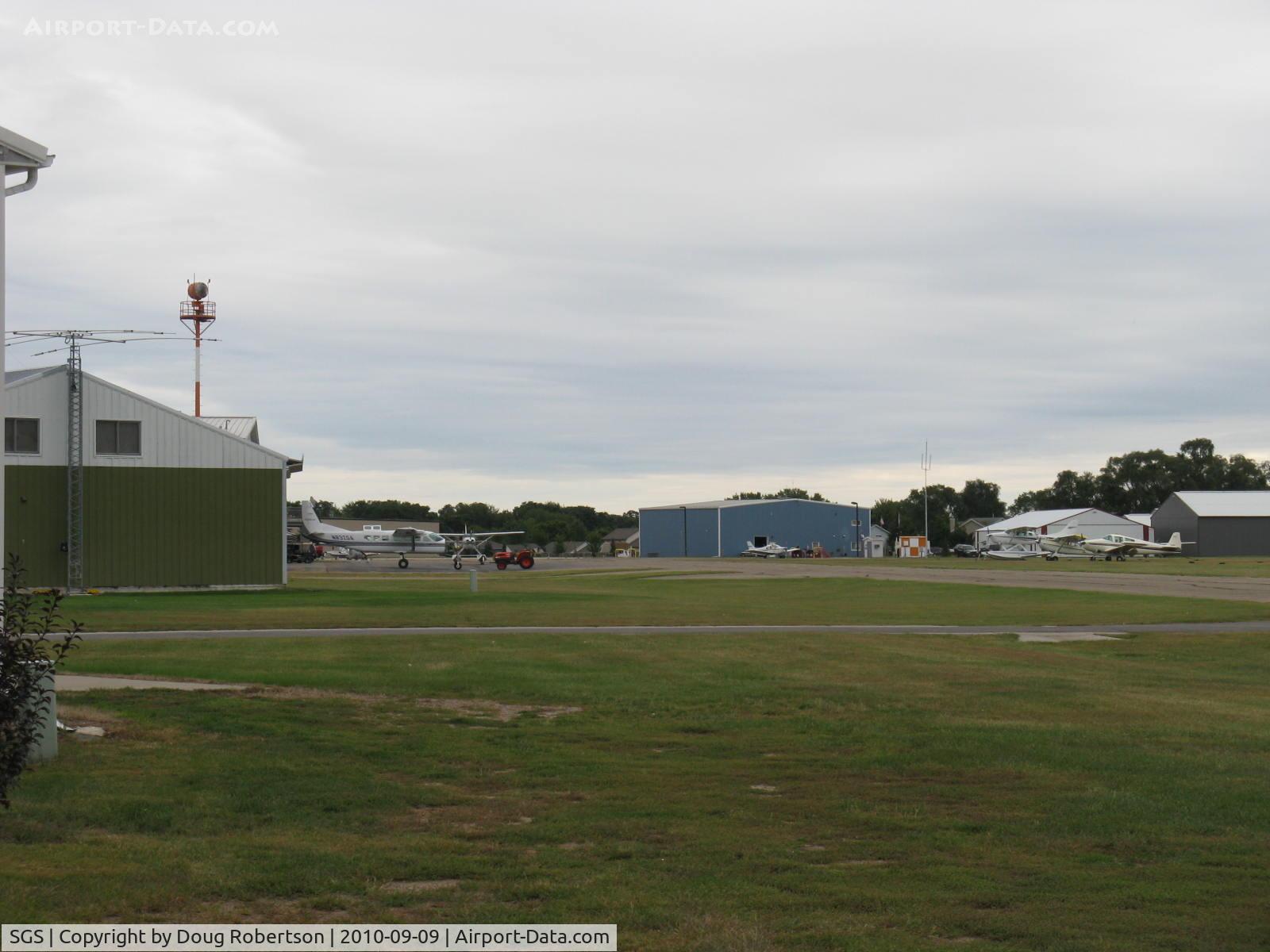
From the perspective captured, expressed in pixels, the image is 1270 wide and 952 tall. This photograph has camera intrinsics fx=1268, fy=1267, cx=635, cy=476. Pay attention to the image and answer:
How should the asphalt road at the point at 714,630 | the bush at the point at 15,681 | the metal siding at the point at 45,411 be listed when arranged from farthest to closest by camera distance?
the metal siding at the point at 45,411
the asphalt road at the point at 714,630
the bush at the point at 15,681

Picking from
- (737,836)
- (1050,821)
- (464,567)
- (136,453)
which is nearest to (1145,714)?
(1050,821)

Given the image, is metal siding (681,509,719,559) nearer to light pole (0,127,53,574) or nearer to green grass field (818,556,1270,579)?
green grass field (818,556,1270,579)

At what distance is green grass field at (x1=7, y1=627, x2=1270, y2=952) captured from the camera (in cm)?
664

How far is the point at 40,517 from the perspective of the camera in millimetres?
40094

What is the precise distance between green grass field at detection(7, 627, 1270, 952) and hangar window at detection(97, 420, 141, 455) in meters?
25.4

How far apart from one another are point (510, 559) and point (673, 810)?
6752cm

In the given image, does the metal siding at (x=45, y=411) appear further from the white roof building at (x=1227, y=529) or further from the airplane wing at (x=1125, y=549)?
the white roof building at (x=1227, y=529)

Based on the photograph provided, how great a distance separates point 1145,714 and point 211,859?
445 inches

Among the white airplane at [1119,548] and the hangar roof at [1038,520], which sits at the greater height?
the hangar roof at [1038,520]

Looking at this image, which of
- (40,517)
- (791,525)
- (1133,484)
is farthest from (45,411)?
(1133,484)

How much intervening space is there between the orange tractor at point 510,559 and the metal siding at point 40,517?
3533 centimetres

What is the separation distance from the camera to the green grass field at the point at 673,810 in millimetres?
6641

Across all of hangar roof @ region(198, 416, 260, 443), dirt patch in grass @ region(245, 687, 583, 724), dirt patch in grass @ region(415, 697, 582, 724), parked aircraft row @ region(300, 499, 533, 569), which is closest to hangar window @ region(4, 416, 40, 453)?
hangar roof @ region(198, 416, 260, 443)

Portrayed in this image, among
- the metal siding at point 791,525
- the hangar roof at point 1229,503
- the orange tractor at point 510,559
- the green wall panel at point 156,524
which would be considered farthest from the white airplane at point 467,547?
the hangar roof at point 1229,503
